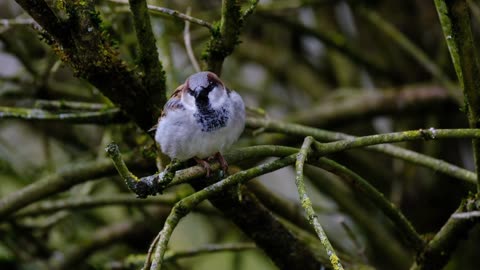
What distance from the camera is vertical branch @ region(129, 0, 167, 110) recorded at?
5.67 ft

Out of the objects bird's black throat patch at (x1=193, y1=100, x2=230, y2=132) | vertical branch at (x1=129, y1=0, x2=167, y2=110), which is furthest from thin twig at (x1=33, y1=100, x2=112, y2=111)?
bird's black throat patch at (x1=193, y1=100, x2=230, y2=132)

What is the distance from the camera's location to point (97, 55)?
1746 mm

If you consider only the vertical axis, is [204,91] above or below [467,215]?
above

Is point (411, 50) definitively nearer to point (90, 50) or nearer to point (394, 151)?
point (394, 151)

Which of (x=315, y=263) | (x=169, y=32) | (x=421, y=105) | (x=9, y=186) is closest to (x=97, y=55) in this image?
(x=315, y=263)

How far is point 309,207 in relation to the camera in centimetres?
145

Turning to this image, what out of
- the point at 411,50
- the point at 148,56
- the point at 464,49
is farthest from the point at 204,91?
the point at 411,50

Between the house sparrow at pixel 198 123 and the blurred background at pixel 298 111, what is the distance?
2.00 feet

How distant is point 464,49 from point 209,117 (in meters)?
0.70

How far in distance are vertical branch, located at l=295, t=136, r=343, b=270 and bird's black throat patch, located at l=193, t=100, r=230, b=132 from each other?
303 millimetres

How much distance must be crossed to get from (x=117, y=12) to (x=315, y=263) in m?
1.18

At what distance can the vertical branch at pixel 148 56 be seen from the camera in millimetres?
1729

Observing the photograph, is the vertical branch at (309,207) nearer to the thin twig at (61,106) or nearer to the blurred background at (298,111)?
the thin twig at (61,106)

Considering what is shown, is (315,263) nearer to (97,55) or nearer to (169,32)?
(97,55)
